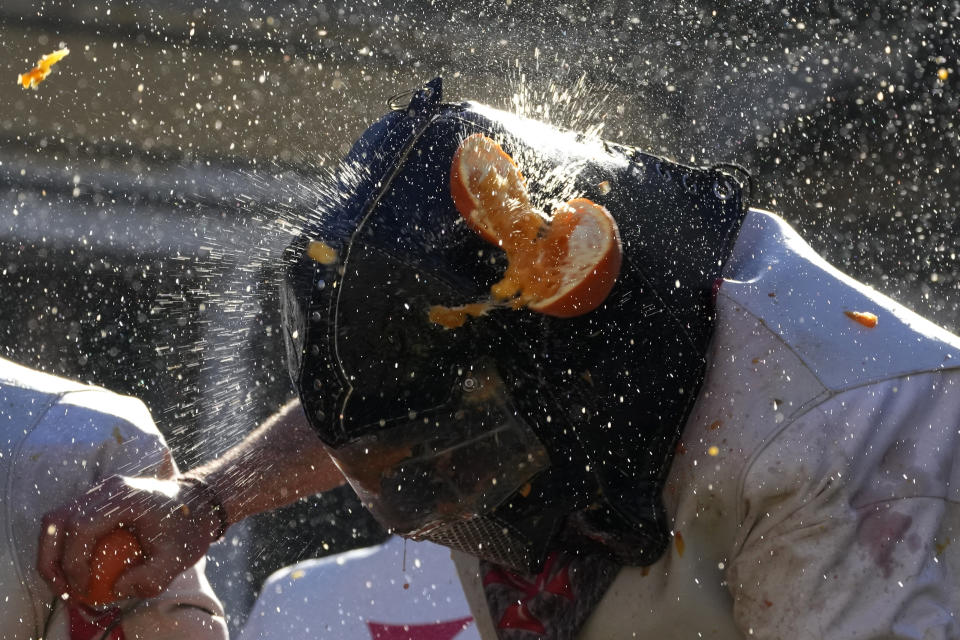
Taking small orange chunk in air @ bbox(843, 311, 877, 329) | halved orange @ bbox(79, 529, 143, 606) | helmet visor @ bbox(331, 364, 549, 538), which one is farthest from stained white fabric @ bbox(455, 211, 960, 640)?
halved orange @ bbox(79, 529, 143, 606)

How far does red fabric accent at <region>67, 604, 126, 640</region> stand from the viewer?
2.14 meters

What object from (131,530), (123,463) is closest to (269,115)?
(123,463)

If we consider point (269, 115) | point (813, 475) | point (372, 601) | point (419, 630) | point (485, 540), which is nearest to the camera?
point (813, 475)

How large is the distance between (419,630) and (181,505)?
1.06 meters

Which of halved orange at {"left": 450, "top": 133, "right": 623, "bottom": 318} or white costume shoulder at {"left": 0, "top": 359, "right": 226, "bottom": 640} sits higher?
halved orange at {"left": 450, "top": 133, "right": 623, "bottom": 318}

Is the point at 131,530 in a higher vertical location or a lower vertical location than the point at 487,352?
lower

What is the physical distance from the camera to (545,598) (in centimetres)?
205

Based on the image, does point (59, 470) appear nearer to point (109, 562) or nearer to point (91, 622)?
point (109, 562)

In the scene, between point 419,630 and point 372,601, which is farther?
point 372,601

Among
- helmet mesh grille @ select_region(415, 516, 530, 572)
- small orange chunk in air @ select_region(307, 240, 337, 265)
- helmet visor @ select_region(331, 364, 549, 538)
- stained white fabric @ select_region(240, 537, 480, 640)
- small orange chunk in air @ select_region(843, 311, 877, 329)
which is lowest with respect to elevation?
stained white fabric @ select_region(240, 537, 480, 640)

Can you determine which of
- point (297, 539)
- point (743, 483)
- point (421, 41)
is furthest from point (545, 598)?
point (421, 41)

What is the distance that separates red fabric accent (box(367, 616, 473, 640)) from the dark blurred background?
171cm

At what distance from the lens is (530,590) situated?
2.08m

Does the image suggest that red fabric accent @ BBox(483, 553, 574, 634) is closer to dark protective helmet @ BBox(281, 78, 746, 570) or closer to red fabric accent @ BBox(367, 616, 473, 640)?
dark protective helmet @ BBox(281, 78, 746, 570)
